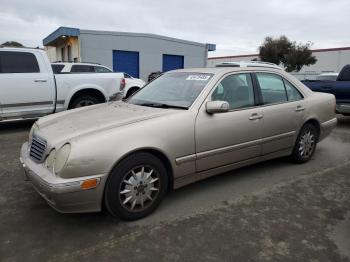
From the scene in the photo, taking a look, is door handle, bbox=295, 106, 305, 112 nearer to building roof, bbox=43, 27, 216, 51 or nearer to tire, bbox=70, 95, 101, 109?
tire, bbox=70, 95, 101, 109

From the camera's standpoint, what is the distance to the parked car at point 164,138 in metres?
3.10

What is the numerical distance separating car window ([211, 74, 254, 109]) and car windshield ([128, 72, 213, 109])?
19 centimetres

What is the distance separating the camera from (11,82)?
7266 mm

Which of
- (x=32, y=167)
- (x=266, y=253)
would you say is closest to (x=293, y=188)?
(x=266, y=253)

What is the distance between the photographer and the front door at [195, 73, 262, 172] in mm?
3861

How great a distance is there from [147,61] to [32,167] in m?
21.9

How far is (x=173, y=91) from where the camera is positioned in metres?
4.36

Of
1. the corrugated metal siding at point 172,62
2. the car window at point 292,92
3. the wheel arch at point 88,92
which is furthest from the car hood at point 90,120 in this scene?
the corrugated metal siding at point 172,62

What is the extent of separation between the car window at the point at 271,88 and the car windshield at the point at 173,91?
0.87 meters

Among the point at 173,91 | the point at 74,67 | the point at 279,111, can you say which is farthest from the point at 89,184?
the point at 74,67

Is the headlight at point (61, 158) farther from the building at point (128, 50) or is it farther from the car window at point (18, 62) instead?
the building at point (128, 50)

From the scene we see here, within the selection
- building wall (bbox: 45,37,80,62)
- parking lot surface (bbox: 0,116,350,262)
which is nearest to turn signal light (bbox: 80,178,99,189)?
parking lot surface (bbox: 0,116,350,262)

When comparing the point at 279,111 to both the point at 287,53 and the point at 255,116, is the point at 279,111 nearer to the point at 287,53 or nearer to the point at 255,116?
the point at 255,116

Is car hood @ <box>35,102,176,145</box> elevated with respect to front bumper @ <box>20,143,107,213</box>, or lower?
elevated
